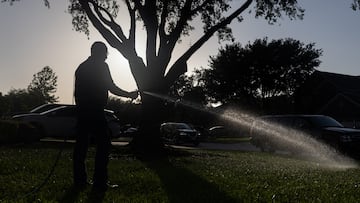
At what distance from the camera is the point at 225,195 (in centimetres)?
632

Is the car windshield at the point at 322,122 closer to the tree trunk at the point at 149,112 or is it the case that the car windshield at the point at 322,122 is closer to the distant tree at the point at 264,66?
the tree trunk at the point at 149,112

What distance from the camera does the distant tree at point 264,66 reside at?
Result: 54.3m

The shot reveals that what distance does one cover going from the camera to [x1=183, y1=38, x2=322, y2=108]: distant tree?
178ft

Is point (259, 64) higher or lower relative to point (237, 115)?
higher

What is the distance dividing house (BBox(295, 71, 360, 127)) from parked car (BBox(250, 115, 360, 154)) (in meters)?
26.1

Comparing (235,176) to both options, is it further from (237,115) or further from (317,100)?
(237,115)

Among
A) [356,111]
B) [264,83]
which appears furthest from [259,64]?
[356,111]

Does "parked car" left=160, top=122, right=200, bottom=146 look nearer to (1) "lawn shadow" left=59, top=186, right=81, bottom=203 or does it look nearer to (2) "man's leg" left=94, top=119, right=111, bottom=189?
(2) "man's leg" left=94, top=119, right=111, bottom=189

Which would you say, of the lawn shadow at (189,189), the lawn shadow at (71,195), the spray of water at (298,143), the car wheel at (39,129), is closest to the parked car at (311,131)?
the spray of water at (298,143)

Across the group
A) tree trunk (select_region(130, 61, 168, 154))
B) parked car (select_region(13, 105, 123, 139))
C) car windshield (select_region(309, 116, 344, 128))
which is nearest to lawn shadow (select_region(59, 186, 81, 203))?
tree trunk (select_region(130, 61, 168, 154))

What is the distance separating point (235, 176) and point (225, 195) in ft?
7.43

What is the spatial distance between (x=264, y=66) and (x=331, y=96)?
7.68 meters

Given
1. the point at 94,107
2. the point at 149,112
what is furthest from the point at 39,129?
the point at 94,107

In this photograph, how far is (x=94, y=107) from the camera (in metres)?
6.55
